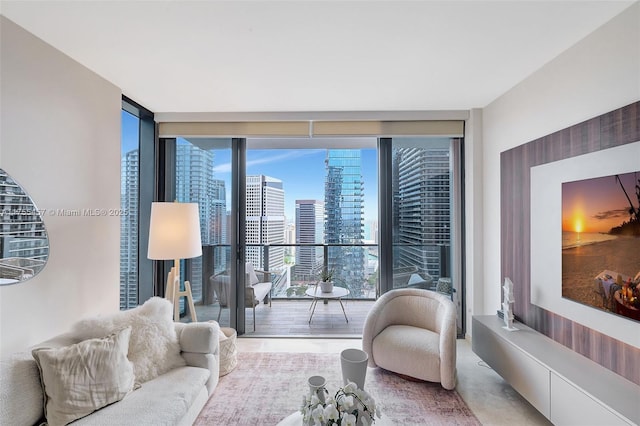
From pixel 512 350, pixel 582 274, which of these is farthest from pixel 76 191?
pixel 582 274

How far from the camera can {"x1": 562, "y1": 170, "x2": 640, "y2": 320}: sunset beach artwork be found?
1.64 m

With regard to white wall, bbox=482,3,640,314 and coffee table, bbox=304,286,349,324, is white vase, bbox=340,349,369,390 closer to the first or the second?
coffee table, bbox=304,286,349,324

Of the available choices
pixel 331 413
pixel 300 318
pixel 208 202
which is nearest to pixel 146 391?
pixel 331 413

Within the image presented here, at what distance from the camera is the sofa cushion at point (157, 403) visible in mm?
1495

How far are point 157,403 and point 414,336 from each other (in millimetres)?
1932

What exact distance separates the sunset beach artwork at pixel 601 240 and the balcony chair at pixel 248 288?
3003 millimetres

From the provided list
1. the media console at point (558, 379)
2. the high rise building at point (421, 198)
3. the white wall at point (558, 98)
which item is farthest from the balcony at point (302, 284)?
the media console at point (558, 379)

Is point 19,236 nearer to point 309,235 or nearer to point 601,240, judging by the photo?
point 309,235

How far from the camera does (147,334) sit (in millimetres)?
1960

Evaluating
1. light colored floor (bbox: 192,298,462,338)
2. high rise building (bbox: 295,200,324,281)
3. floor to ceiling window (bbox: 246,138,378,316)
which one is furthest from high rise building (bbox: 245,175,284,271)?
light colored floor (bbox: 192,298,462,338)

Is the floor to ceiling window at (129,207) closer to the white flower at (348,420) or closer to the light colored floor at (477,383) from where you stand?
the light colored floor at (477,383)

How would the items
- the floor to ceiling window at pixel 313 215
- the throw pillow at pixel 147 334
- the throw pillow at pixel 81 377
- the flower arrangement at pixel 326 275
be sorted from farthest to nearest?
1. the floor to ceiling window at pixel 313 215
2. the flower arrangement at pixel 326 275
3. the throw pillow at pixel 147 334
4. the throw pillow at pixel 81 377

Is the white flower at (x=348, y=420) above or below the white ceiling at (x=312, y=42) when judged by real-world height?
below

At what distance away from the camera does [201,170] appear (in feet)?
11.6
